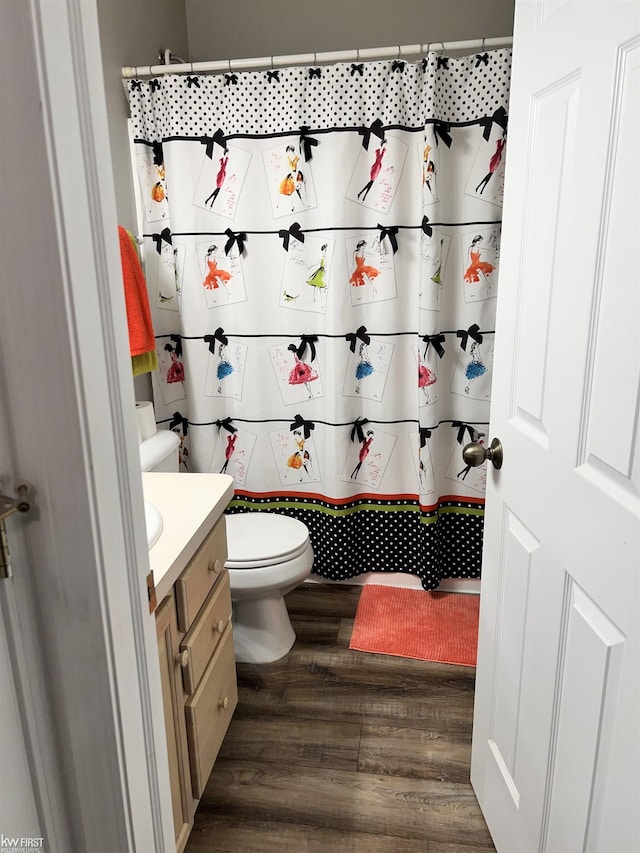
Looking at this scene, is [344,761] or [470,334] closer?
[344,761]

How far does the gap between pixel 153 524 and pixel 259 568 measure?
728mm

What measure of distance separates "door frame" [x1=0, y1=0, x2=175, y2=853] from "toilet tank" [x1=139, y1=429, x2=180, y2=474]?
3.90ft

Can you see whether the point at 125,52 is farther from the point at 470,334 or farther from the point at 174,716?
the point at 174,716

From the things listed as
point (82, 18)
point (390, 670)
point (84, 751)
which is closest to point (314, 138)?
point (82, 18)

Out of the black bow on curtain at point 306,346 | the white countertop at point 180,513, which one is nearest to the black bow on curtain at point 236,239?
the black bow on curtain at point 306,346

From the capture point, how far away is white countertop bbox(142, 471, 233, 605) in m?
1.21

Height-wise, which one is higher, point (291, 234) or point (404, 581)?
point (291, 234)

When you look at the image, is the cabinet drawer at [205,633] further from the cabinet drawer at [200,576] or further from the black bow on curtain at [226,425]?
the black bow on curtain at [226,425]

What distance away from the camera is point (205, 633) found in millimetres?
1483

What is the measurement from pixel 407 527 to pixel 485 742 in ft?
3.72

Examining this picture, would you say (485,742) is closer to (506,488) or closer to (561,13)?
(506,488)

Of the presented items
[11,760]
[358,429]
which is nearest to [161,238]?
[358,429]

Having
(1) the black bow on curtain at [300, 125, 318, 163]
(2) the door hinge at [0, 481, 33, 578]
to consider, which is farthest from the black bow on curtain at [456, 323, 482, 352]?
(2) the door hinge at [0, 481, 33, 578]

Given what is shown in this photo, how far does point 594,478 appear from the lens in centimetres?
92
